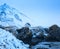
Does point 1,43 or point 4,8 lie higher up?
point 4,8

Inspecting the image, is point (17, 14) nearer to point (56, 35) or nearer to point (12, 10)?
point (12, 10)

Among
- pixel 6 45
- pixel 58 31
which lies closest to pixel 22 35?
pixel 58 31

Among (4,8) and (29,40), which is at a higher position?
(4,8)

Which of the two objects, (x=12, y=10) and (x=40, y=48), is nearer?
(x=40, y=48)

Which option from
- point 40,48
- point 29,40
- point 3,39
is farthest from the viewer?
point 29,40

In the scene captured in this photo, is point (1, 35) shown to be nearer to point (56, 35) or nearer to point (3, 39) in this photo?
point (3, 39)

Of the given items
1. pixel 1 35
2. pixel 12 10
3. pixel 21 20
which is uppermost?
pixel 12 10

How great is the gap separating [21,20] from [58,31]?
10253 cm

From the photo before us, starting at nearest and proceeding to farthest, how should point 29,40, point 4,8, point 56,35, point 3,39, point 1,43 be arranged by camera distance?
1. point 1,43
2. point 3,39
3. point 56,35
4. point 29,40
5. point 4,8

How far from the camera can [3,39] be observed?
14.0 metres

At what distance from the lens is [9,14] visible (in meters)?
132

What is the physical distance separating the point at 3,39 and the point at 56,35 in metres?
10.6

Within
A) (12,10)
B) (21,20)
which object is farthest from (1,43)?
(12,10)

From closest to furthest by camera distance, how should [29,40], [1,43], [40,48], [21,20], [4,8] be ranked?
[1,43]
[40,48]
[29,40]
[21,20]
[4,8]
